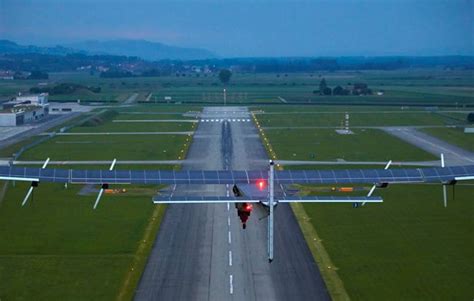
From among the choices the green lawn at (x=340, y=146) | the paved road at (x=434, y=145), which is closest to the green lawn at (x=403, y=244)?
the paved road at (x=434, y=145)

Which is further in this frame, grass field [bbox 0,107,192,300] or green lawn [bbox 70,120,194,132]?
green lawn [bbox 70,120,194,132]

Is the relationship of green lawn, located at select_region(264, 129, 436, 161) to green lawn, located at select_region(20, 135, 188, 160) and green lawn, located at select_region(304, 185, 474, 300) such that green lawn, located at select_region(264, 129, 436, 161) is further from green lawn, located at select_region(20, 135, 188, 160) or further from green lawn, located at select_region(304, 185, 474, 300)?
green lawn, located at select_region(304, 185, 474, 300)

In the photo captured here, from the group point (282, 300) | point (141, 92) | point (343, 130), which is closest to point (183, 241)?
point (282, 300)

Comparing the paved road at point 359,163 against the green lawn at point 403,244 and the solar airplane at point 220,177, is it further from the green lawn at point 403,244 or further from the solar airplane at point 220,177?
the solar airplane at point 220,177

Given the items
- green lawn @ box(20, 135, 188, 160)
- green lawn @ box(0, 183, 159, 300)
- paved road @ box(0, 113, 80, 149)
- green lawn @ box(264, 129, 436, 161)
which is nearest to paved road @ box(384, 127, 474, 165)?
green lawn @ box(264, 129, 436, 161)

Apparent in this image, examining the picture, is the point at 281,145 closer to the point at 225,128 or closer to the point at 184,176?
the point at 225,128

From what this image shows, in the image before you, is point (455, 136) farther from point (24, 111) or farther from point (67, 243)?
point (24, 111)

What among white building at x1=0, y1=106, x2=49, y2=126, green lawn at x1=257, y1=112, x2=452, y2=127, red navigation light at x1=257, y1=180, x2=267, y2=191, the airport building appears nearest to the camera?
red navigation light at x1=257, y1=180, x2=267, y2=191
